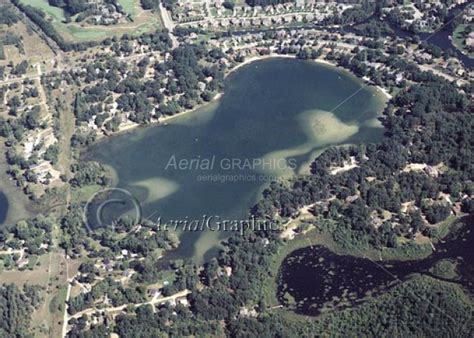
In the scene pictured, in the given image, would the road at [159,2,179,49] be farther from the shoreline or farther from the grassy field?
the shoreline

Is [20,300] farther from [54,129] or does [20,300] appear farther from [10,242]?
[54,129]

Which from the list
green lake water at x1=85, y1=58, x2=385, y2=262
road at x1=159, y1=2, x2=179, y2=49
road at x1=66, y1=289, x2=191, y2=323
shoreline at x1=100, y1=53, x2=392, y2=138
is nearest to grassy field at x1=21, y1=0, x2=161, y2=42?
road at x1=159, y1=2, x2=179, y2=49

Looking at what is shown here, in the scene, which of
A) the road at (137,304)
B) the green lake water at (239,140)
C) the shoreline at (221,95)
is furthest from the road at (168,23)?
the road at (137,304)

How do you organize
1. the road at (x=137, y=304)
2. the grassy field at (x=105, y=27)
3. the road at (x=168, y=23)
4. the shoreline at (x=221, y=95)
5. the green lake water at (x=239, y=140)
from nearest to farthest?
the road at (x=137, y=304) → the green lake water at (x=239, y=140) → the shoreline at (x=221, y=95) → the road at (x=168, y=23) → the grassy field at (x=105, y=27)

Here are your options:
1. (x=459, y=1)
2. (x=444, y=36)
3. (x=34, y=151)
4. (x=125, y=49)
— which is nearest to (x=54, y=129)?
(x=34, y=151)

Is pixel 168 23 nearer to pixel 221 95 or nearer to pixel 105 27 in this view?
pixel 105 27

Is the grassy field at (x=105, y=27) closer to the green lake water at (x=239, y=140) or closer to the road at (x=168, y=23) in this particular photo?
the road at (x=168, y=23)

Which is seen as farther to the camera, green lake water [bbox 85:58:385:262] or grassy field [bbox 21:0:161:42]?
grassy field [bbox 21:0:161:42]
